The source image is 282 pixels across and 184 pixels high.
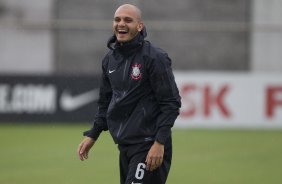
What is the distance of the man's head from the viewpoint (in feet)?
21.6

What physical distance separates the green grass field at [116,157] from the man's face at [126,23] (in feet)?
15.9

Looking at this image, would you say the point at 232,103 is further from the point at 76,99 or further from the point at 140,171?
the point at 140,171

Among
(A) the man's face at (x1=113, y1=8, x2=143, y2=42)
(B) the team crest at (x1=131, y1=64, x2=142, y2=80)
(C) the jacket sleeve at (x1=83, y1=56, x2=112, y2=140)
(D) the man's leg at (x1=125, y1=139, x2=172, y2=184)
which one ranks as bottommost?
(D) the man's leg at (x1=125, y1=139, x2=172, y2=184)

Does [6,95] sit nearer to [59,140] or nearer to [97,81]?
[97,81]

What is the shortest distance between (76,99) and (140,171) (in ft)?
46.8

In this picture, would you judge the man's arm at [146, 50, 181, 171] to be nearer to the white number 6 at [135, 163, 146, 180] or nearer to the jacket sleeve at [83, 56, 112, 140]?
the white number 6 at [135, 163, 146, 180]

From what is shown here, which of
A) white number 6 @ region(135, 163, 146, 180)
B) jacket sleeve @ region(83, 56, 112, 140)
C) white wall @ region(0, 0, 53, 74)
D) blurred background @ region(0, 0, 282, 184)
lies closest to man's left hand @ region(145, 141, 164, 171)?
white number 6 @ region(135, 163, 146, 180)

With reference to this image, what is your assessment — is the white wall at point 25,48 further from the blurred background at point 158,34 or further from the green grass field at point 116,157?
the green grass field at point 116,157

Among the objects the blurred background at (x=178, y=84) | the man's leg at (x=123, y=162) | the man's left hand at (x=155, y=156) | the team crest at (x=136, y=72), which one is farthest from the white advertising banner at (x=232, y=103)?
the man's left hand at (x=155, y=156)

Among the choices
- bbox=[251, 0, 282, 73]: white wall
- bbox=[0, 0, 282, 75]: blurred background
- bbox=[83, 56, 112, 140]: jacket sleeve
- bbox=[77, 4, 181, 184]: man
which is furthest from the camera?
bbox=[0, 0, 282, 75]: blurred background

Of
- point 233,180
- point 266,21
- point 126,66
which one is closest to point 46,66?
point 266,21

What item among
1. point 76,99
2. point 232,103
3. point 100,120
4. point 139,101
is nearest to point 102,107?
point 100,120

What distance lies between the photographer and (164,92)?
21.5ft

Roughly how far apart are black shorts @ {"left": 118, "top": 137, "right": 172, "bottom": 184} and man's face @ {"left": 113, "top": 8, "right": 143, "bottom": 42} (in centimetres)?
91
